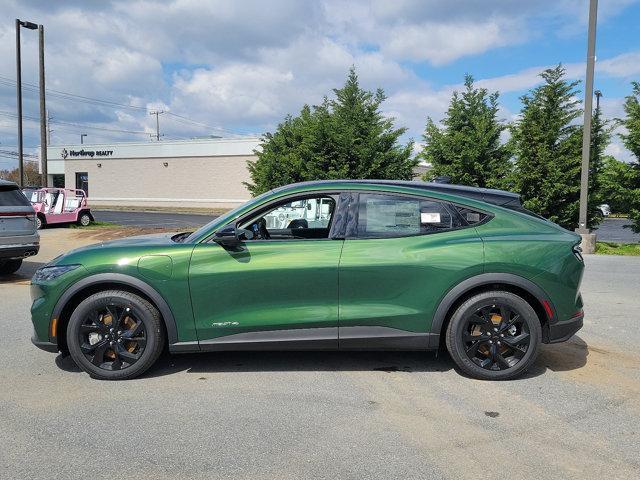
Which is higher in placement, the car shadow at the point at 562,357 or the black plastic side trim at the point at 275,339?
the black plastic side trim at the point at 275,339

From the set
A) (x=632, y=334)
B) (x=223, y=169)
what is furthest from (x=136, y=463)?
(x=223, y=169)

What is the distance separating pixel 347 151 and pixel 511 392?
12903 mm

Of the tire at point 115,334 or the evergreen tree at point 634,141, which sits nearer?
the tire at point 115,334

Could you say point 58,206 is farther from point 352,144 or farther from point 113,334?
point 113,334

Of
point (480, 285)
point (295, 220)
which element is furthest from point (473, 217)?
point (295, 220)

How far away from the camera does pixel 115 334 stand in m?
4.29

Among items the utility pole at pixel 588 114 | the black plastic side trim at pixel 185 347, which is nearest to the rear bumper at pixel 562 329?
the black plastic side trim at pixel 185 347

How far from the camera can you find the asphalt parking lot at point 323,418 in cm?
302

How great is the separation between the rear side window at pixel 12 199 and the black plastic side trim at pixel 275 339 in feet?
21.3

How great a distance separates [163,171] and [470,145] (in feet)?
120

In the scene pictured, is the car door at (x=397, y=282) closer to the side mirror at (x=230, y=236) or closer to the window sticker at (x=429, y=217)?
the window sticker at (x=429, y=217)

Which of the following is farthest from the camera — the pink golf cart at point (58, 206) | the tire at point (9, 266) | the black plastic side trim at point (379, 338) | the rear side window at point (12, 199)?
the pink golf cart at point (58, 206)

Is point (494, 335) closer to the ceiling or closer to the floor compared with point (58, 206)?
closer to the floor

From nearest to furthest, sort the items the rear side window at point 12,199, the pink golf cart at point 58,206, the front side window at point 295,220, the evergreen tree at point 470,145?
the front side window at point 295,220 < the rear side window at point 12,199 < the evergreen tree at point 470,145 < the pink golf cart at point 58,206
